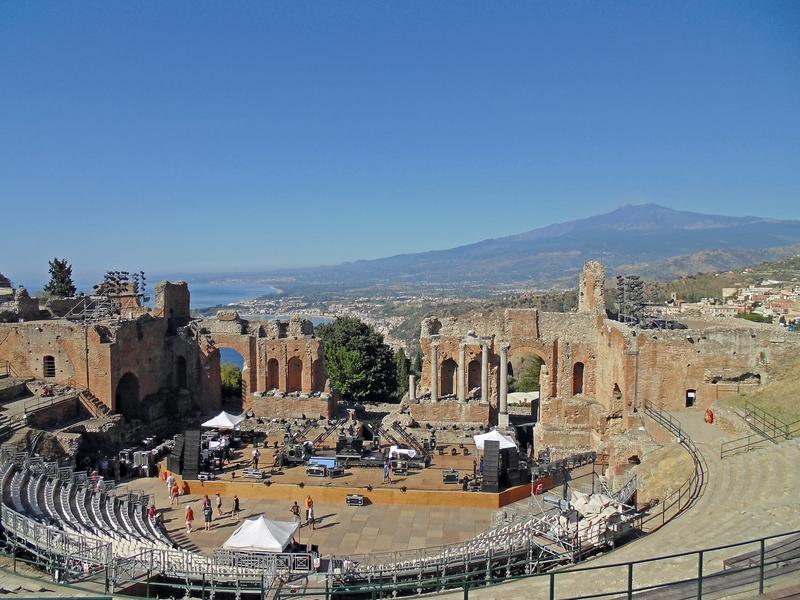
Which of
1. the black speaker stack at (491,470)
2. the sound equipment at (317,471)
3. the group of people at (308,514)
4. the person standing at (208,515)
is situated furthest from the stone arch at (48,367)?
the black speaker stack at (491,470)

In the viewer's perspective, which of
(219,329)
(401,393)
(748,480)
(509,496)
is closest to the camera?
(748,480)

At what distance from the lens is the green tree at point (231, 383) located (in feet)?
147

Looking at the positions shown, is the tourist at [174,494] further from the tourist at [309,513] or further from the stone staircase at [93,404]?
the stone staircase at [93,404]

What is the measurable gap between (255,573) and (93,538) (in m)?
4.97

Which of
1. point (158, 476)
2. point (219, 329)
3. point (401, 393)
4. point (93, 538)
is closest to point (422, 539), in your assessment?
point (93, 538)

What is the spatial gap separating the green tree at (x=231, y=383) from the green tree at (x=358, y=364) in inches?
266

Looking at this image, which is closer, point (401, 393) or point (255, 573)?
point (255, 573)

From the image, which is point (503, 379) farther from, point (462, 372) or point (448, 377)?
point (448, 377)

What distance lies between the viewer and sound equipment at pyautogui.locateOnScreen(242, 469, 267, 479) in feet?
87.3

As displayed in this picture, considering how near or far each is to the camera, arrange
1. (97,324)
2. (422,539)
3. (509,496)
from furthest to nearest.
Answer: (97,324), (509,496), (422,539)

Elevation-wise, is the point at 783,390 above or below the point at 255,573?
above

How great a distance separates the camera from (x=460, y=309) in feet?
412

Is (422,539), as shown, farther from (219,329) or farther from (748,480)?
(219,329)

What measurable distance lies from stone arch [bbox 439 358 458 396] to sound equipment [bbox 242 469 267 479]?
14.0m
